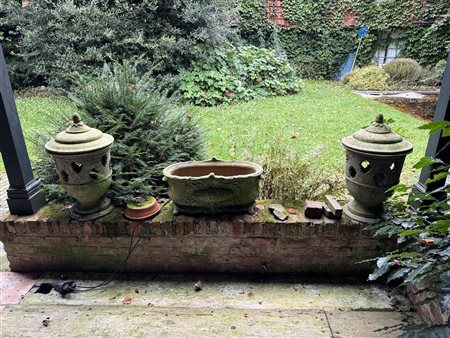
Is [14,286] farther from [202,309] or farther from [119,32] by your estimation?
[119,32]

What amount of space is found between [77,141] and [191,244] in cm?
91

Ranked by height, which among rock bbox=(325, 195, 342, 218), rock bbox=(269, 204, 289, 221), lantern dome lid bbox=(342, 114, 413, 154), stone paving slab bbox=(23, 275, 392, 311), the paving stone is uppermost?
lantern dome lid bbox=(342, 114, 413, 154)

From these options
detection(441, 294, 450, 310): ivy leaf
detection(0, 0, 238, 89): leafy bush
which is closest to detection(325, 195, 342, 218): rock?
detection(441, 294, 450, 310): ivy leaf

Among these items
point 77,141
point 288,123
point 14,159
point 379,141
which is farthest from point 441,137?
point 288,123

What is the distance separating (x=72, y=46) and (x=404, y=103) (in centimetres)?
733

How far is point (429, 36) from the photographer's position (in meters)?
10.5

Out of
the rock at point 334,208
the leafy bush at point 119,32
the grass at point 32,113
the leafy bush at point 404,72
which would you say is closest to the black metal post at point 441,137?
the rock at point 334,208

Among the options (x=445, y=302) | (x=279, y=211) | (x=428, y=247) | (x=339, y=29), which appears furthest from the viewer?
(x=339, y=29)

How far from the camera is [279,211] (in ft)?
6.55

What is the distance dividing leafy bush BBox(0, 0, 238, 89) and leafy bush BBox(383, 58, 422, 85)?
5786 mm

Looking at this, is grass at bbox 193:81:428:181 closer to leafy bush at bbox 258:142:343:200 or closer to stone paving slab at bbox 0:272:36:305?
leafy bush at bbox 258:142:343:200

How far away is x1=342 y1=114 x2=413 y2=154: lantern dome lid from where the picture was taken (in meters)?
1.73

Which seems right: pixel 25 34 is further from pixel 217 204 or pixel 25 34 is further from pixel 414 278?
pixel 414 278

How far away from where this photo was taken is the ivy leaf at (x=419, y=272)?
3.65 feet
